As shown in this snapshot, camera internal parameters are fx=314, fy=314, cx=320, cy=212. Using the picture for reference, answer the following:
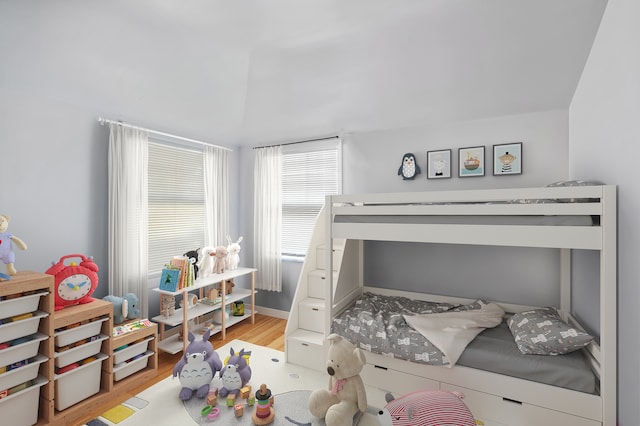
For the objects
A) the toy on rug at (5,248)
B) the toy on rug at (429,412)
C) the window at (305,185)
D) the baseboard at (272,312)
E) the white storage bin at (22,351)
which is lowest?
the baseboard at (272,312)

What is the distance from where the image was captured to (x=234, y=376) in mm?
2328

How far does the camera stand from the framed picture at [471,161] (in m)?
2.94

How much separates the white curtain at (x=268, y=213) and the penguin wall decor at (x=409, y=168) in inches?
60.6

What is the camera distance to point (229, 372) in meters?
2.33

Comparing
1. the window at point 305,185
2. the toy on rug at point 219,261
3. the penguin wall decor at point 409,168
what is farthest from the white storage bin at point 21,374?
the penguin wall decor at point 409,168

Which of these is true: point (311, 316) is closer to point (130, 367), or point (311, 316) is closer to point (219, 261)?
point (219, 261)

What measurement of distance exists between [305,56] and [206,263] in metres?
2.32

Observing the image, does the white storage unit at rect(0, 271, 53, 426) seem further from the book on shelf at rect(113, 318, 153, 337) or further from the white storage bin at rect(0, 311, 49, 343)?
the book on shelf at rect(113, 318, 153, 337)

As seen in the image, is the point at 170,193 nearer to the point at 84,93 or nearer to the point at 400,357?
the point at 84,93

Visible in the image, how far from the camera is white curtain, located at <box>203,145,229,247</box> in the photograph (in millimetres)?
3809

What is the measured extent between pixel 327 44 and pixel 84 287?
2644mm

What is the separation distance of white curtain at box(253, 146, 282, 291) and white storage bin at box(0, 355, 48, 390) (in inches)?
92.2

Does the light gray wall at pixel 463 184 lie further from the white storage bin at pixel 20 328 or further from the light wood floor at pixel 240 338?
the white storage bin at pixel 20 328

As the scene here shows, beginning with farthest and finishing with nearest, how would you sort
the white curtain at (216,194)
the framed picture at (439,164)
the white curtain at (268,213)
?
the white curtain at (268,213)
the white curtain at (216,194)
the framed picture at (439,164)
